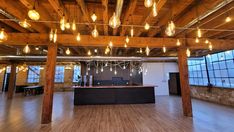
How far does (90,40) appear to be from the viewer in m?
4.34

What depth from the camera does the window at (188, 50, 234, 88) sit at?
20.4 ft

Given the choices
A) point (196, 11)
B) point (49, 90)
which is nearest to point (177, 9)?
point (196, 11)

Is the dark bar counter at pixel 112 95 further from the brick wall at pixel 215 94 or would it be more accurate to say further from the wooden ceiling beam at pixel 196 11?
the wooden ceiling beam at pixel 196 11

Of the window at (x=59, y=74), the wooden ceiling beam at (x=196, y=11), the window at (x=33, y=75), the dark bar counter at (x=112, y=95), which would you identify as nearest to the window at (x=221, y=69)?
the dark bar counter at (x=112, y=95)

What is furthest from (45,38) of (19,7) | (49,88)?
(49,88)

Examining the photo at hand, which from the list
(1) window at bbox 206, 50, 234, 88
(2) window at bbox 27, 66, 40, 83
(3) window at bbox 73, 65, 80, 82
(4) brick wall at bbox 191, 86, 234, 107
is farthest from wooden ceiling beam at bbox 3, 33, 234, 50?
(2) window at bbox 27, 66, 40, 83

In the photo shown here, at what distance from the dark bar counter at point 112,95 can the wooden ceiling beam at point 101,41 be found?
10.4 feet

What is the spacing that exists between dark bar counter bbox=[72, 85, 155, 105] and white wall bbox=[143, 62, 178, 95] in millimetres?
2695

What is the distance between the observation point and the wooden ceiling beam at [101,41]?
13.6ft

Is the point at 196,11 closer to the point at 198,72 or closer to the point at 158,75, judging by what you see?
the point at 198,72

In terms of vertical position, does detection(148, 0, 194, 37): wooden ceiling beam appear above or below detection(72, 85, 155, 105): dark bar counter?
above

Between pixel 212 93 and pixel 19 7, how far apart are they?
9360 mm

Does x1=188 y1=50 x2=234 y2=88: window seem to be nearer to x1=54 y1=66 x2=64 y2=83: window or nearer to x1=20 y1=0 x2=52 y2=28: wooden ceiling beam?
x1=20 y1=0 x2=52 y2=28: wooden ceiling beam

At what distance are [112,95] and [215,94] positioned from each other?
5825 mm
